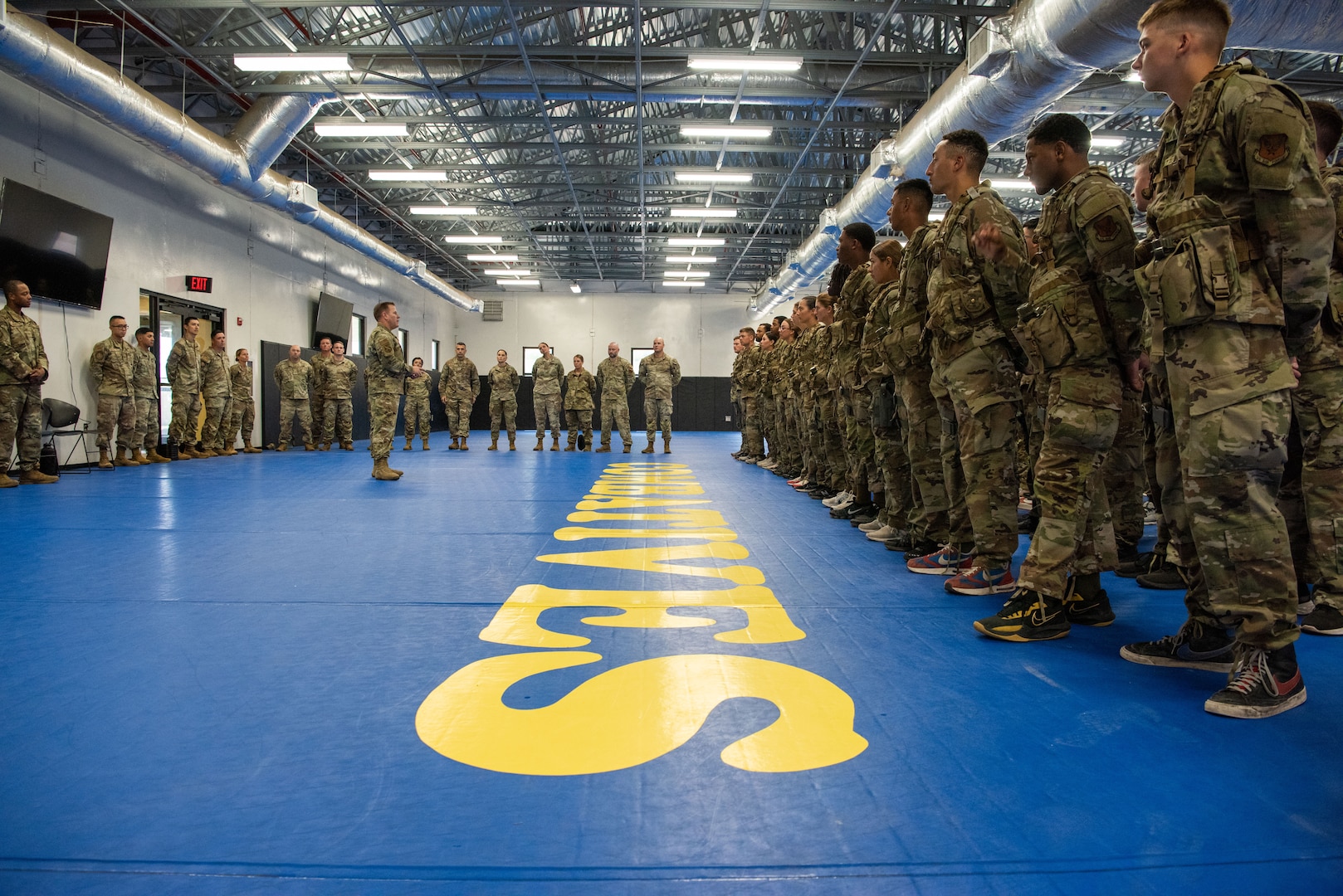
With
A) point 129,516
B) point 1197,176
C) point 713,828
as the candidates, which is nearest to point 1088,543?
point 1197,176

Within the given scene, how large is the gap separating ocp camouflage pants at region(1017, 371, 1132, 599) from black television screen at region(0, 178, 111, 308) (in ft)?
32.7

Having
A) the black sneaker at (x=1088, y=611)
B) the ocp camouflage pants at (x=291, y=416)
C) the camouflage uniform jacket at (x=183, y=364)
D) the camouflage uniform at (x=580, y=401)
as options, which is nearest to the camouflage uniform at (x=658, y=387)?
the camouflage uniform at (x=580, y=401)

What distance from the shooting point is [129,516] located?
4.94 metres

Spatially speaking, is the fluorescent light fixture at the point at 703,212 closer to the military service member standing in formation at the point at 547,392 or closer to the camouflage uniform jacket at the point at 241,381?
the military service member standing in formation at the point at 547,392

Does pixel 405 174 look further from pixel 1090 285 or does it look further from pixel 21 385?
pixel 1090 285

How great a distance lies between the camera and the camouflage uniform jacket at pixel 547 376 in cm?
Answer: 1266

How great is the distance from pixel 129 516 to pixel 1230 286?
19.6 feet

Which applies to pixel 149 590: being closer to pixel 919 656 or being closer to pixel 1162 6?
pixel 919 656

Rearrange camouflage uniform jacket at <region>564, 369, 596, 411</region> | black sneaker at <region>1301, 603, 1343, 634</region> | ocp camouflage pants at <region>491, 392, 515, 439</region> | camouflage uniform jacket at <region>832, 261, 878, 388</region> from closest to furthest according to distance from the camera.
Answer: black sneaker at <region>1301, 603, 1343, 634</region> < camouflage uniform jacket at <region>832, 261, 878, 388</region> < camouflage uniform jacket at <region>564, 369, 596, 411</region> < ocp camouflage pants at <region>491, 392, 515, 439</region>

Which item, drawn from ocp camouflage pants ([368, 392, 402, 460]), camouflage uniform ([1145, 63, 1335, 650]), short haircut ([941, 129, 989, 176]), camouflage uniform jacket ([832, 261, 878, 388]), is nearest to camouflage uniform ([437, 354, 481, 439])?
ocp camouflage pants ([368, 392, 402, 460])

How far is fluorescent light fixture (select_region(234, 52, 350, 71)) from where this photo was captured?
8.19 meters

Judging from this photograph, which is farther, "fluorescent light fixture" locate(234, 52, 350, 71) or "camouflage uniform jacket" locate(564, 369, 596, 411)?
"camouflage uniform jacket" locate(564, 369, 596, 411)

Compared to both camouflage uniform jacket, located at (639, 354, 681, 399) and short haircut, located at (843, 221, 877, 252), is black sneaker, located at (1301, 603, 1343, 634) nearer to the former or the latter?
short haircut, located at (843, 221, 877, 252)

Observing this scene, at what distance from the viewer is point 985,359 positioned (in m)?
2.91
